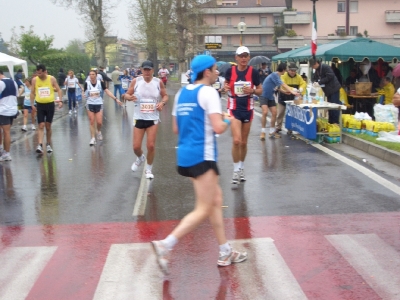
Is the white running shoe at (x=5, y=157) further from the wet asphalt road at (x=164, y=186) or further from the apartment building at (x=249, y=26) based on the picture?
the apartment building at (x=249, y=26)

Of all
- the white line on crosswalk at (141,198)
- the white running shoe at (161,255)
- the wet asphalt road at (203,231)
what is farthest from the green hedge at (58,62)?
the white running shoe at (161,255)

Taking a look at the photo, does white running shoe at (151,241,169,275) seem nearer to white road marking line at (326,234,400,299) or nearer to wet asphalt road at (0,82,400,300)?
wet asphalt road at (0,82,400,300)

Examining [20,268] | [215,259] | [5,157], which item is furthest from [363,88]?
[20,268]

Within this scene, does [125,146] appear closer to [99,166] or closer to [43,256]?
[99,166]

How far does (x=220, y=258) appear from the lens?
18.2 feet

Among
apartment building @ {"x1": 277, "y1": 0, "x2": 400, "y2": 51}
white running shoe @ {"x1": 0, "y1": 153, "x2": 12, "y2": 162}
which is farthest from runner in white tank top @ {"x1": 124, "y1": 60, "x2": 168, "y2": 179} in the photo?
apartment building @ {"x1": 277, "y1": 0, "x2": 400, "y2": 51}

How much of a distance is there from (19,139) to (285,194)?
9436 millimetres

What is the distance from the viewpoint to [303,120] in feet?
45.8

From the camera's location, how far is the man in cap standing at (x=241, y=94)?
8969 mm

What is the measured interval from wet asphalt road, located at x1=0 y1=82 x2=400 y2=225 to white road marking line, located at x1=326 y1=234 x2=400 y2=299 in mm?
1164

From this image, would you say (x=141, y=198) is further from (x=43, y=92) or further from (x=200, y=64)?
(x=43, y=92)

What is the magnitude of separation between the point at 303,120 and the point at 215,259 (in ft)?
28.6

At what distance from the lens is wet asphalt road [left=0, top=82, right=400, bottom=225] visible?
764cm

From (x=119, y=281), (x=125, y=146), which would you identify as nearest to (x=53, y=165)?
(x=125, y=146)
